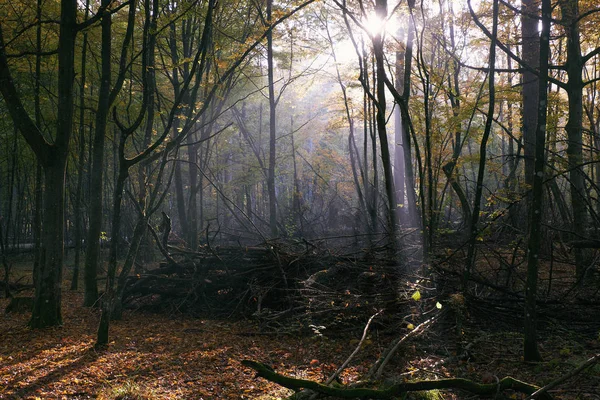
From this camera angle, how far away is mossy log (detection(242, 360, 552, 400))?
2814mm

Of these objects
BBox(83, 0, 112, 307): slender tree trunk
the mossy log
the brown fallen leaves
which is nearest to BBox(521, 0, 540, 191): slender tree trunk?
→ the brown fallen leaves

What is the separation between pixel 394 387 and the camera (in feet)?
9.41

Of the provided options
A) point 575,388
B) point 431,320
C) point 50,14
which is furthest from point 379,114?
point 50,14

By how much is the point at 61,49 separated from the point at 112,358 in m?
4.12

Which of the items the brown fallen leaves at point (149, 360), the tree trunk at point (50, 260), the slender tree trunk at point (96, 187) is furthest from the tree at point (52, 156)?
the slender tree trunk at point (96, 187)

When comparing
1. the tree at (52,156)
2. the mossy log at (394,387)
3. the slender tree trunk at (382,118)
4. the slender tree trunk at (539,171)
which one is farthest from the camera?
the tree at (52,156)

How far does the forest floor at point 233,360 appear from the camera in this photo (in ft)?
11.1

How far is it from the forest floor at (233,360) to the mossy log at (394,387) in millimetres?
240

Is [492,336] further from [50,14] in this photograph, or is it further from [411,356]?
[50,14]

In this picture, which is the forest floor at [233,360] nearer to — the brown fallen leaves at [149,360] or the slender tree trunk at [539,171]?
the brown fallen leaves at [149,360]

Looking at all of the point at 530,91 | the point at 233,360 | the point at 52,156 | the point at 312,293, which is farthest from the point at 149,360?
the point at 530,91

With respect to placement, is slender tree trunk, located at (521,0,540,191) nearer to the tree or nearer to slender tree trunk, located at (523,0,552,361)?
slender tree trunk, located at (523,0,552,361)

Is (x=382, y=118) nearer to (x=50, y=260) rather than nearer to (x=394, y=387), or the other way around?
(x=394, y=387)

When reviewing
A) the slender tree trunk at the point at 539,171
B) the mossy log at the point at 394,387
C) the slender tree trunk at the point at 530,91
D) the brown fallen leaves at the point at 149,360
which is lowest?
the brown fallen leaves at the point at 149,360
